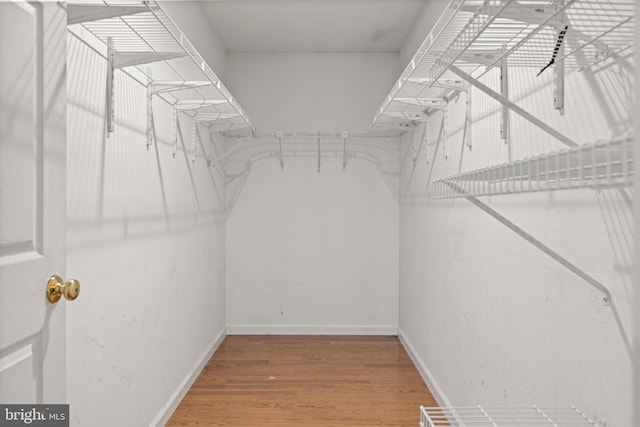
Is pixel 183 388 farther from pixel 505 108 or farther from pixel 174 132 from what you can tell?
pixel 505 108

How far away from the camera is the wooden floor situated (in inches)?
104

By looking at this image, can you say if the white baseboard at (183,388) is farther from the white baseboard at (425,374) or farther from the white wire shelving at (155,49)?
the white wire shelving at (155,49)

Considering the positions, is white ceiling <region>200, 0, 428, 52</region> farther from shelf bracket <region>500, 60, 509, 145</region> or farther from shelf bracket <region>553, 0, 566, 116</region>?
shelf bracket <region>553, 0, 566, 116</region>

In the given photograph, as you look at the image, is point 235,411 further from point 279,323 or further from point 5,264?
point 5,264

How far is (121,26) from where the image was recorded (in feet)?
5.26

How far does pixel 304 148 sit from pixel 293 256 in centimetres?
89

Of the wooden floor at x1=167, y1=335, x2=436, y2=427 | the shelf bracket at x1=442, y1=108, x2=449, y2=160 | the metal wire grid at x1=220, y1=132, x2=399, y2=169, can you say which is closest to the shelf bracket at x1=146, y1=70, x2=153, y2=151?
the wooden floor at x1=167, y1=335, x2=436, y2=427

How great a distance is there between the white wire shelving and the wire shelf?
79cm

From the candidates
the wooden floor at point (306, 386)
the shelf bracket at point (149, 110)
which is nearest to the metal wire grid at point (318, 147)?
the wooden floor at point (306, 386)

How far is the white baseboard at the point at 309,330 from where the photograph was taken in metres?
4.28

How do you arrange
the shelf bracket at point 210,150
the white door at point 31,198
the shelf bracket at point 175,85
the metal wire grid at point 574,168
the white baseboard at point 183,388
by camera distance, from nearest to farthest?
the metal wire grid at point 574,168
the white door at point 31,198
the shelf bracket at point 175,85
the white baseboard at point 183,388
the shelf bracket at point 210,150

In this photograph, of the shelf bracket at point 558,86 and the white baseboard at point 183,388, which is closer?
the shelf bracket at point 558,86

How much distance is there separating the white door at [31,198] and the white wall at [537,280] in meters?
1.27

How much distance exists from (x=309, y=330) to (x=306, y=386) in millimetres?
1203
